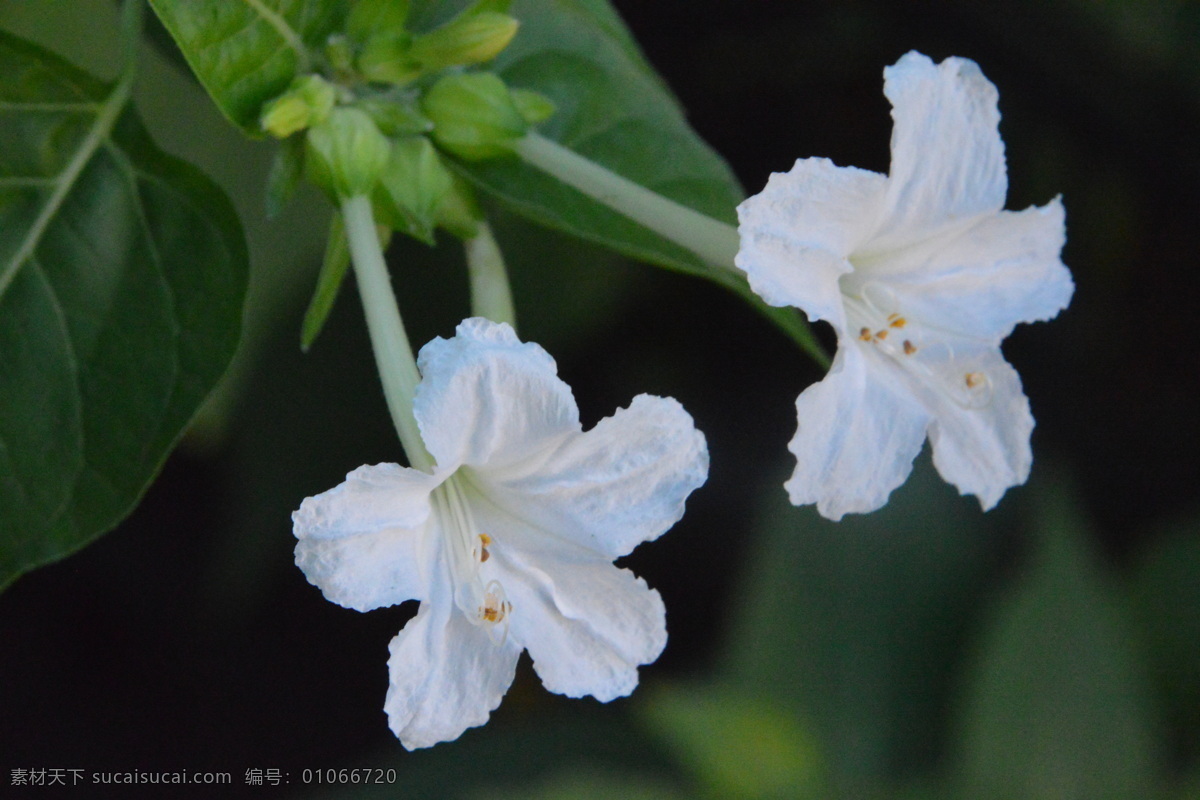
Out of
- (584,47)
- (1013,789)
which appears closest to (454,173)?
(584,47)

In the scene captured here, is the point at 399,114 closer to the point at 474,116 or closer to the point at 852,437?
the point at 474,116

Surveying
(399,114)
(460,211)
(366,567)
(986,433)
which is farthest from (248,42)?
(986,433)

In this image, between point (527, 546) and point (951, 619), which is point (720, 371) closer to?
point (951, 619)

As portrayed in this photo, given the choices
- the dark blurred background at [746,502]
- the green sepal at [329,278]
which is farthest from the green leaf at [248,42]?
the dark blurred background at [746,502]

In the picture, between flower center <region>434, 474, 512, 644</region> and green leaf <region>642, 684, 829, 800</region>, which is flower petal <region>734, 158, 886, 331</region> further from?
green leaf <region>642, 684, 829, 800</region>

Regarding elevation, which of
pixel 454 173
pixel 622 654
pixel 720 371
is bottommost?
pixel 720 371

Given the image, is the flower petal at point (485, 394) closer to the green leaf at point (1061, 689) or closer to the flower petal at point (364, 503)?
the flower petal at point (364, 503)
